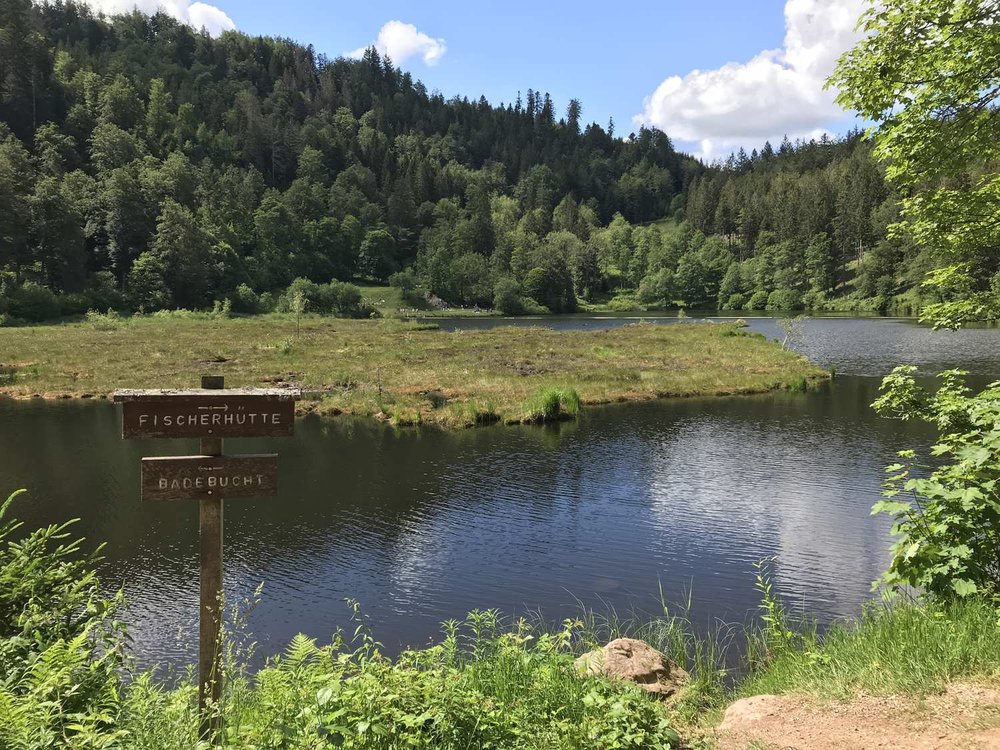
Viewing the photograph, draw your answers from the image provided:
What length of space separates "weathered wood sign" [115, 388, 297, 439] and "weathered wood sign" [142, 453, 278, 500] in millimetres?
301

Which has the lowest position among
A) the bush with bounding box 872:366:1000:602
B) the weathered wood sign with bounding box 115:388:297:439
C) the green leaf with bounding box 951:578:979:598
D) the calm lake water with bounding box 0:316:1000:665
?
the calm lake water with bounding box 0:316:1000:665

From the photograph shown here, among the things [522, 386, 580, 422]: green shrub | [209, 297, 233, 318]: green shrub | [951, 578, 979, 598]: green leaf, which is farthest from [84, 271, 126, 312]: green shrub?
[951, 578, 979, 598]: green leaf

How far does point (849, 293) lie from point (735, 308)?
87.7ft

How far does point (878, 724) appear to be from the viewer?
540 centimetres

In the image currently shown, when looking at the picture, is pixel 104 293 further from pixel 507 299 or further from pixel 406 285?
pixel 507 299

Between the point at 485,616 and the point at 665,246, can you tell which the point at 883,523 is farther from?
the point at 665,246

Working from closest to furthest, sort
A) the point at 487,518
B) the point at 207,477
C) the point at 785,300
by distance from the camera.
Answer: the point at 207,477
the point at 487,518
the point at 785,300

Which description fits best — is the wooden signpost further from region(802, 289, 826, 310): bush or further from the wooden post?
region(802, 289, 826, 310): bush

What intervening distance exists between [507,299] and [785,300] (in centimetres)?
6925

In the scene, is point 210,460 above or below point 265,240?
below

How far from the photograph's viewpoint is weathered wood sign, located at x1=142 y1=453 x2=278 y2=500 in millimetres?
6539

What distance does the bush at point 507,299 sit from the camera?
15425 cm

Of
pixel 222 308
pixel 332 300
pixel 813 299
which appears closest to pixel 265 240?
pixel 332 300

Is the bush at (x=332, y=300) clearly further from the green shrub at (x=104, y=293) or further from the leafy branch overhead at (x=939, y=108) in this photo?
the leafy branch overhead at (x=939, y=108)
